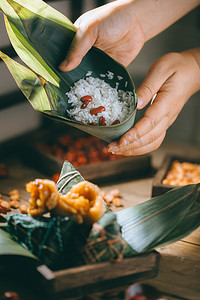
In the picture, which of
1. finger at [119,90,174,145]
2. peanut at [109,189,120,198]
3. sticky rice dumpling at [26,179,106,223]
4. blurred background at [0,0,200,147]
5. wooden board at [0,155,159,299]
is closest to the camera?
wooden board at [0,155,159,299]

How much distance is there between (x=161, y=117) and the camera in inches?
72.6

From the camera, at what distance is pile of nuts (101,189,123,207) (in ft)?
6.07

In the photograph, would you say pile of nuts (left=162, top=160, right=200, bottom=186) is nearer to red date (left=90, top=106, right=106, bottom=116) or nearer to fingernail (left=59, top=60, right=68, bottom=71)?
red date (left=90, top=106, right=106, bottom=116)

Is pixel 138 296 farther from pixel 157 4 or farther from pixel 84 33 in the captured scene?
pixel 157 4

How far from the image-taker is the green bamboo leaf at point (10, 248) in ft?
3.88

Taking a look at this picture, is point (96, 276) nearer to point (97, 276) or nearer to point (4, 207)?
point (97, 276)

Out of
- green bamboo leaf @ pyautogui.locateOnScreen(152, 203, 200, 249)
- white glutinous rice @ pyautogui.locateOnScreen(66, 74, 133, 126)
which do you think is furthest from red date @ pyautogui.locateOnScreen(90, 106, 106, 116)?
green bamboo leaf @ pyautogui.locateOnScreen(152, 203, 200, 249)

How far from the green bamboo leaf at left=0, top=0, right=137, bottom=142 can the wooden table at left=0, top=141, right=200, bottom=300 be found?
51cm

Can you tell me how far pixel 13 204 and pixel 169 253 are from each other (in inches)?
29.1

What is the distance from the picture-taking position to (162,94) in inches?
74.6

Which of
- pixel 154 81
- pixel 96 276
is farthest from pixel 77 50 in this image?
pixel 96 276

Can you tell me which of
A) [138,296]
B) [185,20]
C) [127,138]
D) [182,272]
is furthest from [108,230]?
[185,20]

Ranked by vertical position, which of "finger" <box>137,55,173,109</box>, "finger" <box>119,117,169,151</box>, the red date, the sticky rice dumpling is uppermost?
the red date

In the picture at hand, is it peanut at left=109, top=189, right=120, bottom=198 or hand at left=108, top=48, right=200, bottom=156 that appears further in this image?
peanut at left=109, top=189, right=120, bottom=198
